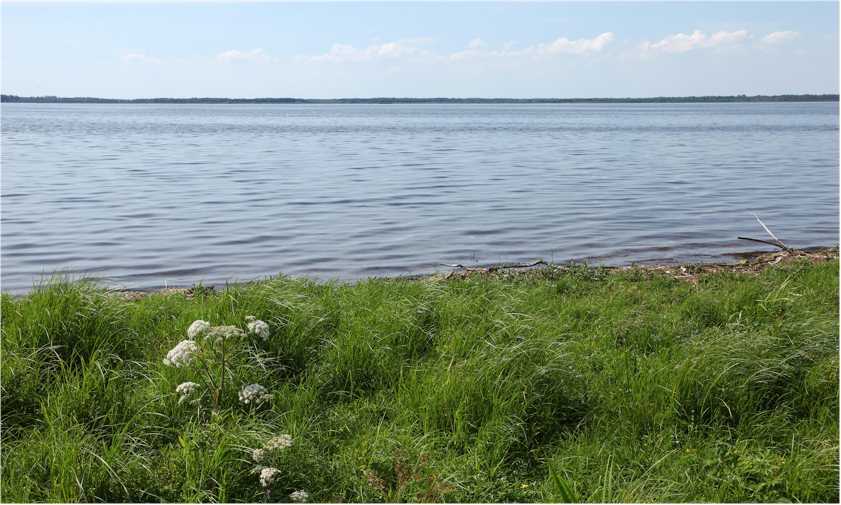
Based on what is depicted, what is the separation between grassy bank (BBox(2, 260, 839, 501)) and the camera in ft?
15.2

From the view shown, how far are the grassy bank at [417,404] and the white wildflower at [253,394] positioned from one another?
123 millimetres

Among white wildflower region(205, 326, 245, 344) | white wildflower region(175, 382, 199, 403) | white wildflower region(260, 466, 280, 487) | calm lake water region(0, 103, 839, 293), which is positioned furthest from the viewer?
calm lake water region(0, 103, 839, 293)

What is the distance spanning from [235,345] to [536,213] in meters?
13.1

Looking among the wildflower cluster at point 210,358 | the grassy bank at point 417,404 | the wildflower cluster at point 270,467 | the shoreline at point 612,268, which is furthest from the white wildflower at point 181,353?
the shoreline at point 612,268

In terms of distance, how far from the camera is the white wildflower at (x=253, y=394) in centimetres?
520

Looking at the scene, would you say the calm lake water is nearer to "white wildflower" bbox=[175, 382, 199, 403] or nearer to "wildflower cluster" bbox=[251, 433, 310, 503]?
"white wildflower" bbox=[175, 382, 199, 403]

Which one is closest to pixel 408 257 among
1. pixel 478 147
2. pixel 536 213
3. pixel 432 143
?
pixel 536 213

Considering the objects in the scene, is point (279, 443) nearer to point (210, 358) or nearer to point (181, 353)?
point (181, 353)

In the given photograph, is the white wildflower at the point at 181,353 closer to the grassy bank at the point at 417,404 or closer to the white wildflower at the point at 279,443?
the grassy bank at the point at 417,404

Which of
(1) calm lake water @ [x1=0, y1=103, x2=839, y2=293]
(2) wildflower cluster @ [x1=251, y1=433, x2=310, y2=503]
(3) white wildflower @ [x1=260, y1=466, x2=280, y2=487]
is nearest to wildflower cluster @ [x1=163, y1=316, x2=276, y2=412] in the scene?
(2) wildflower cluster @ [x1=251, y1=433, x2=310, y2=503]

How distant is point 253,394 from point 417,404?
1.18 meters

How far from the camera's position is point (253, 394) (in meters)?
5.27

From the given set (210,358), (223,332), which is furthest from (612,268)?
(223,332)

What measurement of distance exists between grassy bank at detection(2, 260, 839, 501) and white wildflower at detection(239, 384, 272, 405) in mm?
123
